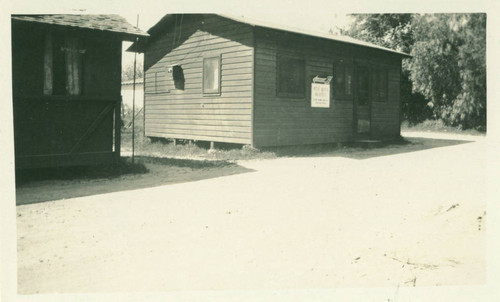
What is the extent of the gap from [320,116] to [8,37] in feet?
34.0

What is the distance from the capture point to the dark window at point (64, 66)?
754cm

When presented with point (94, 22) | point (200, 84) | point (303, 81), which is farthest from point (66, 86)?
point (303, 81)

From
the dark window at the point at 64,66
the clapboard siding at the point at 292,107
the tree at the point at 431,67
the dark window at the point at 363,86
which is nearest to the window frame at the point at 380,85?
the dark window at the point at 363,86

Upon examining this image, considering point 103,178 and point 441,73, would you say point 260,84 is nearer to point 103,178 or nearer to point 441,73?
point 103,178

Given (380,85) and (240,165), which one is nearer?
(240,165)

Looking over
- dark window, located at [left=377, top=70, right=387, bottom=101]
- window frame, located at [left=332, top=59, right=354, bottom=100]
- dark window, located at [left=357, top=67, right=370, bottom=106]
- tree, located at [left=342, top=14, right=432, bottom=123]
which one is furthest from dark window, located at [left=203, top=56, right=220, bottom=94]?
tree, located at [left=342, top=14, right=432, bottom=123]

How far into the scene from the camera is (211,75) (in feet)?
42.3

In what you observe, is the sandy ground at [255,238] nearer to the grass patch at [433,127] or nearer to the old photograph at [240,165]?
the old photograph at [240,165]

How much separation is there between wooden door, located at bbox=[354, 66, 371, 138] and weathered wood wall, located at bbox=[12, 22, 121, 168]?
8972 millimetres

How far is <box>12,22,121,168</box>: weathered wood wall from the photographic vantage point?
7266mm

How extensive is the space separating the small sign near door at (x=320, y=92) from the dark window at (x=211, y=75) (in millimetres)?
2884

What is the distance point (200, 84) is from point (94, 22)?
18.0 ft

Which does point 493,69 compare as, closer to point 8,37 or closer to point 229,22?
point 8,37

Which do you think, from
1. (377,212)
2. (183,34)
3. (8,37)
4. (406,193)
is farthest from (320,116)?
(8,37)
